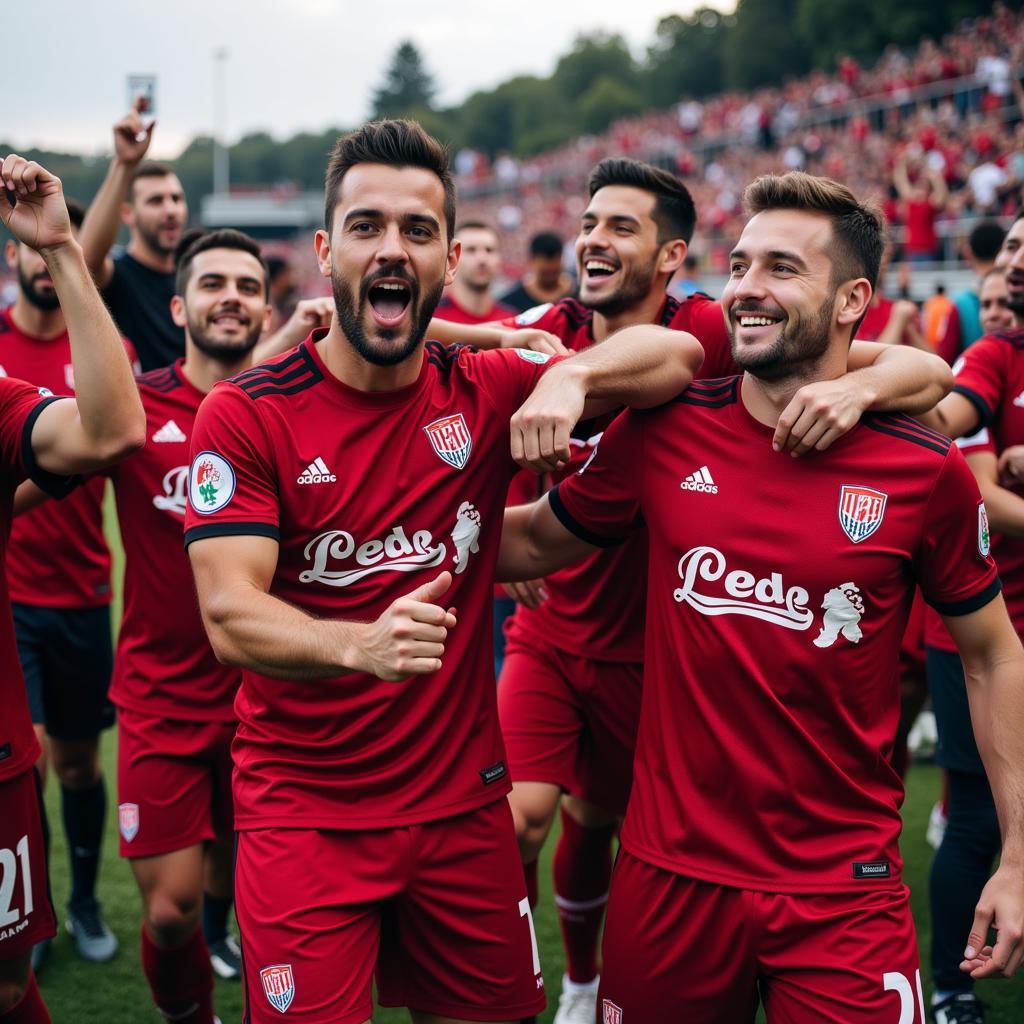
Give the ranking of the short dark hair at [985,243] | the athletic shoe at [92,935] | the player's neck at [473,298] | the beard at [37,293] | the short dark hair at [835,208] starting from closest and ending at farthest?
the short dark hair at [835,208], the athletic shoe at [92,935], the beard at [37,293], the short dark hair at [985,243], the player's neck at [473,298]

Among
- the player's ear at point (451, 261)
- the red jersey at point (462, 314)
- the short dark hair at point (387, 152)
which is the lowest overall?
the red jersey at point (462, 314)

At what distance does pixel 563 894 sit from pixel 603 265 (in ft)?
7.62

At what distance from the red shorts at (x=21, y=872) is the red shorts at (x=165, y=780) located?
85 centimetres

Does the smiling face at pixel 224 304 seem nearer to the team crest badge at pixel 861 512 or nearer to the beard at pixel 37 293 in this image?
the beard at pixel 37 293

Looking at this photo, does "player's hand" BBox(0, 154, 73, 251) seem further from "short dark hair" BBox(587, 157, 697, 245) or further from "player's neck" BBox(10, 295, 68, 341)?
"player's neck" BBox(10, 295, 68, 341)

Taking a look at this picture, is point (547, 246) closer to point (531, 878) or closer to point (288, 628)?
point (531, 878)

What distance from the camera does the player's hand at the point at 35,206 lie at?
10.1ft

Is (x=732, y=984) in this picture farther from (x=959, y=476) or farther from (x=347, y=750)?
(x=959, y=476)

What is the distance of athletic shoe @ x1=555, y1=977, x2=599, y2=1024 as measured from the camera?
4.59 meters

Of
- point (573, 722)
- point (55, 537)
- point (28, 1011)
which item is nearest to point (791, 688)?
point (573, 722)

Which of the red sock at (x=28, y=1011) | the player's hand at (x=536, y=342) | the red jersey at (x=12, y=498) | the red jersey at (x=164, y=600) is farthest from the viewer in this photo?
the red jersey at (x=164, y=600)

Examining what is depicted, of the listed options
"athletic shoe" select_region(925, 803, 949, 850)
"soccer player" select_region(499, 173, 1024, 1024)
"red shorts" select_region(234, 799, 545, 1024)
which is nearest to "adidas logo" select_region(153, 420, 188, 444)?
"red shorts" select_region(234, 799, 545, 1024)

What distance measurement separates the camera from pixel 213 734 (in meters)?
4.44

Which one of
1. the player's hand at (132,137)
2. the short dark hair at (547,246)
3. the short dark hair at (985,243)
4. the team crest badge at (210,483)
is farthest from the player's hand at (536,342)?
the short dark hair at (547,246)
